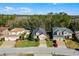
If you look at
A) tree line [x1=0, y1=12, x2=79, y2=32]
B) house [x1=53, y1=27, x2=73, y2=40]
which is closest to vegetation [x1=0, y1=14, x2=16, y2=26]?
tree line [x1=0, y1=12, x2=79, y2=32]

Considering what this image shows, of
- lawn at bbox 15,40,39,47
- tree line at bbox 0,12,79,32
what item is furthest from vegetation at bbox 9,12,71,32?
lawn at bbox 15,40,39,47

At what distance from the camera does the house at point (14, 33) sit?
2.41 metres

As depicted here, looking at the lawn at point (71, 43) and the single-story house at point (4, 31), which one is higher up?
the single-story house at point (4, 31)

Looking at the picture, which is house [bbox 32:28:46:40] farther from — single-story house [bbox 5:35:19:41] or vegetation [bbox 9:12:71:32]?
single-story house [bbox 5:35:19:41]

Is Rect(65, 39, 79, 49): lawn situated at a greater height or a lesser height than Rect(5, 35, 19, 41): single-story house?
lesser

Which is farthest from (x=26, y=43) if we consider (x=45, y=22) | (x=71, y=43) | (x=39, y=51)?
(x=71, y=43)

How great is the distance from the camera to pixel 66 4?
2.38m

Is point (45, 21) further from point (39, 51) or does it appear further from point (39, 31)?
point (39, 51)

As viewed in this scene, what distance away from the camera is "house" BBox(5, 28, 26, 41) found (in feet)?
7.91

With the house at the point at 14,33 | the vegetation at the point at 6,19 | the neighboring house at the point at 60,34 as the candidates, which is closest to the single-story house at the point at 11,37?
the house at the point at 14,33

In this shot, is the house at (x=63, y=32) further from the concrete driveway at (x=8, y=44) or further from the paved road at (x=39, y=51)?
the concrete driveway at (x=8, y=44)

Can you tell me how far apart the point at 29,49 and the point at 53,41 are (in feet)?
0.71

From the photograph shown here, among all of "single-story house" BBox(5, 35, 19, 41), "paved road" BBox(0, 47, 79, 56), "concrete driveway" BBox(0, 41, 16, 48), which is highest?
"single-story house" BBox(5, 35, 19, 41)

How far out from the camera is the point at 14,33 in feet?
7.94
